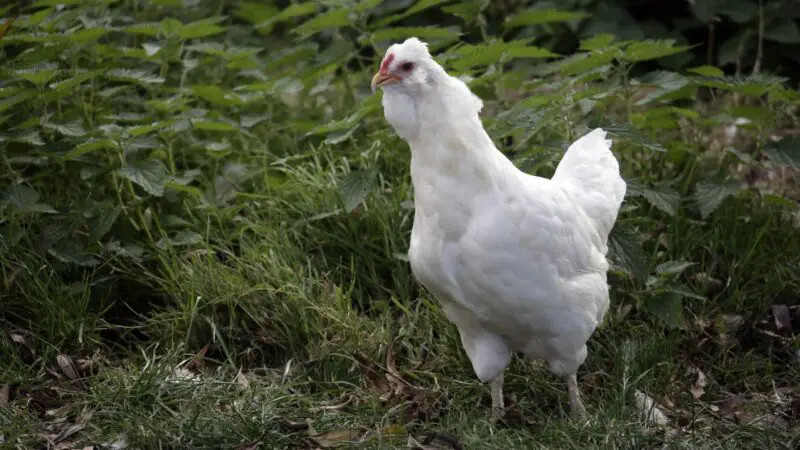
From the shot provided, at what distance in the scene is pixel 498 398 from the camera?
372 cm

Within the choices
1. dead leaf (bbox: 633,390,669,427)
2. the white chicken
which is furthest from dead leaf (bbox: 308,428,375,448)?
dead leaf (bbox: 633,390,669,427)

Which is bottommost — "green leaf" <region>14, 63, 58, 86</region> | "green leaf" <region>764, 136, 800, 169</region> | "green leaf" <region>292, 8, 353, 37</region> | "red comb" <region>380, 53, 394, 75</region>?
"green leaf" <region>764, 136, 800, 169</region>

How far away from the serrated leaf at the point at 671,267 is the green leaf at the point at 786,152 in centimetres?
66

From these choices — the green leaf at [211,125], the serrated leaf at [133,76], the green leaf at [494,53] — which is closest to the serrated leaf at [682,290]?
the green leaf at [494,53]

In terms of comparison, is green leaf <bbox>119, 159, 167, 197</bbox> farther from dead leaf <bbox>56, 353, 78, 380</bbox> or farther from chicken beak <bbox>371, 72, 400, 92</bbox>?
chicken beak <bbox>371, 72, 400, 92</bbox>

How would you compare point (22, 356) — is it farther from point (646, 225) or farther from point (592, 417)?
point (646, 225)

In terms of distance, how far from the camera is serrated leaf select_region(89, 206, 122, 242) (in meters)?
4.32

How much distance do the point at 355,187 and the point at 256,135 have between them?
1.10 meters

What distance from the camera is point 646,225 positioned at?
178 inches

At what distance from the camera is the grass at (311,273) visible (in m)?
3.58

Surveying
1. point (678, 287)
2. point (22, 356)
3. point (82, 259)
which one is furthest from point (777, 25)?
point (22, 356)

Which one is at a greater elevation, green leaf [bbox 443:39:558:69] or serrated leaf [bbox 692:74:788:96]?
green leaf [bbox 443:39:558:69]

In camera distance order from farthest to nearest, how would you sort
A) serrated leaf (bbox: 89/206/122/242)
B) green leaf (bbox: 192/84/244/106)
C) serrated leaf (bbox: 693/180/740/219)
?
1. green leaf (bbox: 192/84/244/106)
2. serrated leaf (bbox: 693/180/740/219)
3. serrated leaf (bbox: 89/206/122/242)

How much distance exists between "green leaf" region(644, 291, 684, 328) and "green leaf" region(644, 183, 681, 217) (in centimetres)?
37
